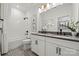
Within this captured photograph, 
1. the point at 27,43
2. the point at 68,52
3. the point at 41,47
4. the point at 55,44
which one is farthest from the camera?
the point at 41,47

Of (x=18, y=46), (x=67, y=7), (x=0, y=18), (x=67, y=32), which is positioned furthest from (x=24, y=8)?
(x=67, y=32)

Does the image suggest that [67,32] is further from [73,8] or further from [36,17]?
[36,17]

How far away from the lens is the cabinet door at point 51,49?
1.70 m

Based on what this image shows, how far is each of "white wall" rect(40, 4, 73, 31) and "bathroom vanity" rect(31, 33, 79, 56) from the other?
1.33 feet

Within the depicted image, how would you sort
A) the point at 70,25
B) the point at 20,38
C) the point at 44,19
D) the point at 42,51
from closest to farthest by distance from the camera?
the point at 70,25 → the point at 20,38 → the point at 42,51 → the point at 44,19

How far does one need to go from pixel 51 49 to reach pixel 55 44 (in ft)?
0.60

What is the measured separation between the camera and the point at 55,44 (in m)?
1.70

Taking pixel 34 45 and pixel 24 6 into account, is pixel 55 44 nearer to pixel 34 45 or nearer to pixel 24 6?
pixel 34 45

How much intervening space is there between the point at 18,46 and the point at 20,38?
0.67 ft

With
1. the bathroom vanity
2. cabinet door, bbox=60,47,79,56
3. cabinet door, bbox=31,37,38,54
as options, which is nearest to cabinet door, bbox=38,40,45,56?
the bathroom vanity

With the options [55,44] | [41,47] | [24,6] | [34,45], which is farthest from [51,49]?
[24,6]

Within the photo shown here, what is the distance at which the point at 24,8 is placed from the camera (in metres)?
1.76

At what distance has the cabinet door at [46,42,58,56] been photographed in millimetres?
1698

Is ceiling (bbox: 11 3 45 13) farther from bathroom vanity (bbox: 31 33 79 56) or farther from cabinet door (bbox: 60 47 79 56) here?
cabinet door (bbox: 60 47 79 56)
